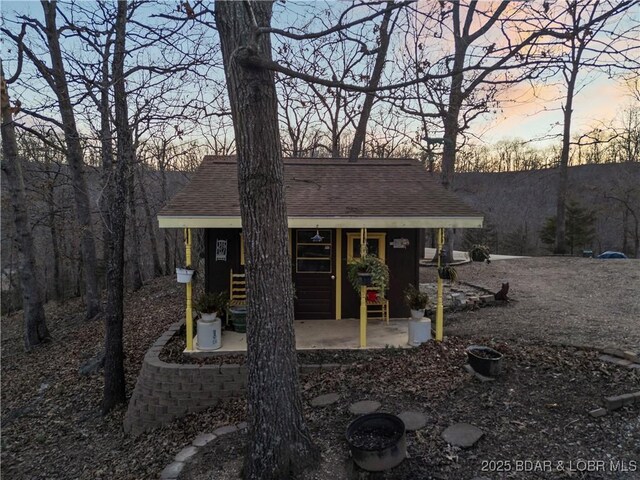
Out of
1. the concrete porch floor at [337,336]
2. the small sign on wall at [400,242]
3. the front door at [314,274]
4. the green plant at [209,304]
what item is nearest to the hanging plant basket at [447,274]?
the concrete porch floor at [337,336]

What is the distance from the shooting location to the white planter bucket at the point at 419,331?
6246 mm

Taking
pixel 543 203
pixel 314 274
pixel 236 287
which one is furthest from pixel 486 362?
pixel 543 203

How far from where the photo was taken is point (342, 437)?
13.1ft

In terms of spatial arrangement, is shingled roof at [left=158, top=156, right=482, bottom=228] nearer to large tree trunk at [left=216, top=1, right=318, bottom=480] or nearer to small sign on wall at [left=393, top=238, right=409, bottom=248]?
small sign on wall at [left=393, top=238, right=409, bottom=248]

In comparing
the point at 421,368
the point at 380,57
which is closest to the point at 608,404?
the point at 421,368

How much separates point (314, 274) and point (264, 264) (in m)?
4.42

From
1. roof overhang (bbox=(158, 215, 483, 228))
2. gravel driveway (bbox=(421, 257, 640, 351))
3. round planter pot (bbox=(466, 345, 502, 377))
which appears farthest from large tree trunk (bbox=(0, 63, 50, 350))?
round planter pot (bbox=(466, 345, 502, 377))

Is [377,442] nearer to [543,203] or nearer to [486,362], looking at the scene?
[486,362]

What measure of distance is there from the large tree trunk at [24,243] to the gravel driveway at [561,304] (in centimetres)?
940

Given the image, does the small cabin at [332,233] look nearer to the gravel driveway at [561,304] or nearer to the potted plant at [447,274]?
the potted plant at [447,274]

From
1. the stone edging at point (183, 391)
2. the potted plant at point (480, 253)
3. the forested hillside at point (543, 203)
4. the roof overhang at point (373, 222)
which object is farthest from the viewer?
the forested hillside at point (543, 203)

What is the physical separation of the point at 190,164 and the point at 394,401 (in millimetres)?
19150

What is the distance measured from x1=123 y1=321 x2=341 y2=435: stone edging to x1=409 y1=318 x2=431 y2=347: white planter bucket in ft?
6.05

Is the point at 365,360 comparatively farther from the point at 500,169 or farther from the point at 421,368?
the point at 500,169
